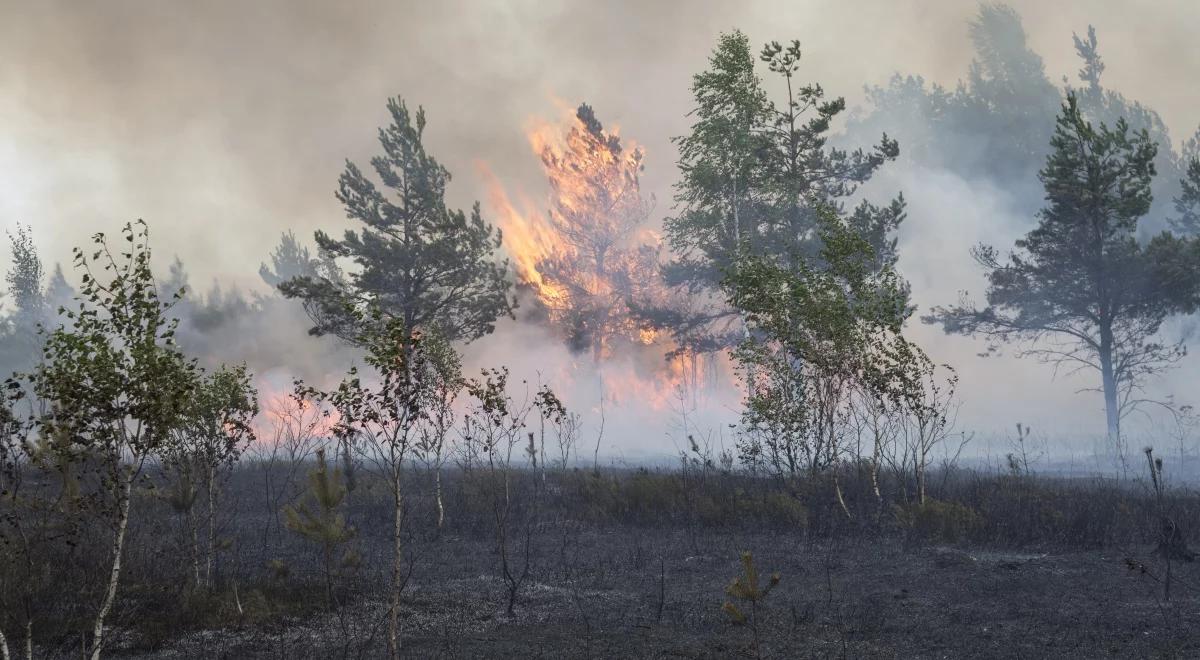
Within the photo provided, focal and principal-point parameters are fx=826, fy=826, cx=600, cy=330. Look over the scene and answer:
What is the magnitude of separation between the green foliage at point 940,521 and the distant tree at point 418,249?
1865cm

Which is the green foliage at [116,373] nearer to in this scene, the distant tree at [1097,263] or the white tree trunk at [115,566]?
the white tree trunk at [115,566]

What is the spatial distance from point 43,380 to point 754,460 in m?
20.4

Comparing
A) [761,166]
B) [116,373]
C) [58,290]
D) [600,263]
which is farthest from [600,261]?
[58,290]

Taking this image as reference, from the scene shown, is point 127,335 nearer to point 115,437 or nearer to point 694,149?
point 115,437

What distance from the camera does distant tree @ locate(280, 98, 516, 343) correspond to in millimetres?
32281

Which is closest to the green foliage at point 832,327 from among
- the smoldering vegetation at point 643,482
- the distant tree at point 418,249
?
the smoldering vegetation at point 643,482

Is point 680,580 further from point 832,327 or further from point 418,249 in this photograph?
point 418,249

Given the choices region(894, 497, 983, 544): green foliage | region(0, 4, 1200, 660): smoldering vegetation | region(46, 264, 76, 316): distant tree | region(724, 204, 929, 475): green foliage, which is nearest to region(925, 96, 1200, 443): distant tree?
region(0, 4, 1200, 660): smoldering vegetation

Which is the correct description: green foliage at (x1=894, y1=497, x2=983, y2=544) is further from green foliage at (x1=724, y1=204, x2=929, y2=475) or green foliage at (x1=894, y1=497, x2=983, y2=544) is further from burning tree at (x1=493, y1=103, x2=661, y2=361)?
burning tree at (x1=493, y1=103, x2=661, y2=361)

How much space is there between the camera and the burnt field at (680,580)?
1124 centimetres

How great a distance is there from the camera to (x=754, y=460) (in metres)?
25.3

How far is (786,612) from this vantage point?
42.7 feet

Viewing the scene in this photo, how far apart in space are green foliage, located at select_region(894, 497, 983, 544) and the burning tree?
35235 mm

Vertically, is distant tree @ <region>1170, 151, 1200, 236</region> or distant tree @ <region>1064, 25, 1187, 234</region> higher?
distant tree @ <region>1064, 25, 1187, 234</region>
